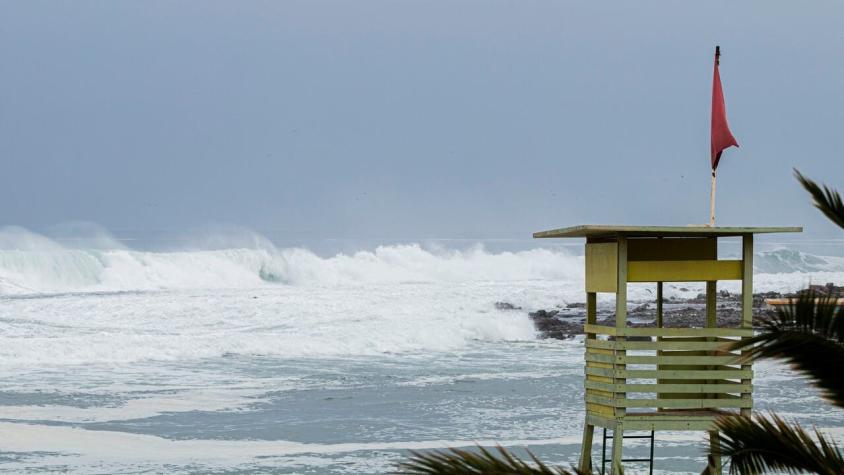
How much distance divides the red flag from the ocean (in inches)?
137

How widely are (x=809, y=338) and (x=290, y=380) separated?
1877 cm

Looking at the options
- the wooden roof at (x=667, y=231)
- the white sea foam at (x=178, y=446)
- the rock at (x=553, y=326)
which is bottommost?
the rock at (x=553, y=326)

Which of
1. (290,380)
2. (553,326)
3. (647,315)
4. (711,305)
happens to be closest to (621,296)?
(711,305)

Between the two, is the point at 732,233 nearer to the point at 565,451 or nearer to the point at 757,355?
the point at 757,355

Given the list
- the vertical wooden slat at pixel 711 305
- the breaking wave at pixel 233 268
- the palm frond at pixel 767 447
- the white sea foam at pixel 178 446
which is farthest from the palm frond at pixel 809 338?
the breaking wave at pixel 233 268

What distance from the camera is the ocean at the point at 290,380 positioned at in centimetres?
1525

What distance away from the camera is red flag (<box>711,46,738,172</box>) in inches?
424

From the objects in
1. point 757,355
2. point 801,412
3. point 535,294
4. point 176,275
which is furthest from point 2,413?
point 176,275

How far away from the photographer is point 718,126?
10.8 meters

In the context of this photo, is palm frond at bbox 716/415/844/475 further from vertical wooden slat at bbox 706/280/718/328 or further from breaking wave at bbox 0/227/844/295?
breaking wave at bbox 0/227/844/295

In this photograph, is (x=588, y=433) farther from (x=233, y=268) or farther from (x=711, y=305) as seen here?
(x=233, y=268)

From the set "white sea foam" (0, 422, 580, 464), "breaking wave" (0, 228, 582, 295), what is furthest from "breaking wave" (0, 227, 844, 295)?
"white sea foam" (0, 422, 580, 464)

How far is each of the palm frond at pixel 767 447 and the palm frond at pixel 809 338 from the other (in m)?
0.33

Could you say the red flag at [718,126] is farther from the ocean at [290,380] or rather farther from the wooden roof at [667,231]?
the ocean at [290,380]
